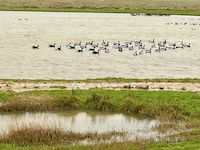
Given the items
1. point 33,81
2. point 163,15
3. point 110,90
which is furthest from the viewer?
point 163,15

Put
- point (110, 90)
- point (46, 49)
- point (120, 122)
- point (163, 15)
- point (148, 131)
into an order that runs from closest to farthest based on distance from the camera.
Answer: point (148, 131) → point (120, 122) → point (110, 90) → point (46, 49) → point (163, 15)

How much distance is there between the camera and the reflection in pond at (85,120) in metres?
14.6

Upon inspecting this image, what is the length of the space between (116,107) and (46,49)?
949 inches

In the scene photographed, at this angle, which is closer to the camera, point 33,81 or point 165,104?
point 165,104

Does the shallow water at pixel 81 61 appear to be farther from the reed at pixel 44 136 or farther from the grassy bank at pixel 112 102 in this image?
the reed at pixel 44 136

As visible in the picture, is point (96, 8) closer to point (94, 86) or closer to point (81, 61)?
point (81, 61)

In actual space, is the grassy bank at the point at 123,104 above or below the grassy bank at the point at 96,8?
below

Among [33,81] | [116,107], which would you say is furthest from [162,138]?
[33,81]

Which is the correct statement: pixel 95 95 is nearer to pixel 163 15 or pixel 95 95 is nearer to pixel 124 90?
pixel 124 90

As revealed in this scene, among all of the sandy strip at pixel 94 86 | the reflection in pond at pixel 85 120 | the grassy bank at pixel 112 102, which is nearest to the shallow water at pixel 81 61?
the sandy strip at pixel 94 86

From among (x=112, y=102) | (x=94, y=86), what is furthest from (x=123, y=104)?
(x=94, y=86)

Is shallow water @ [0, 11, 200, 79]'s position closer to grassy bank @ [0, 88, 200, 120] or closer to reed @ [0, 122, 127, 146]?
grassy bank @ [0, 88, 200, 120]

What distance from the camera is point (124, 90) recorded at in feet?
62.1

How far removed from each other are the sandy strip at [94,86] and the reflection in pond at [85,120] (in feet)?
11.6
